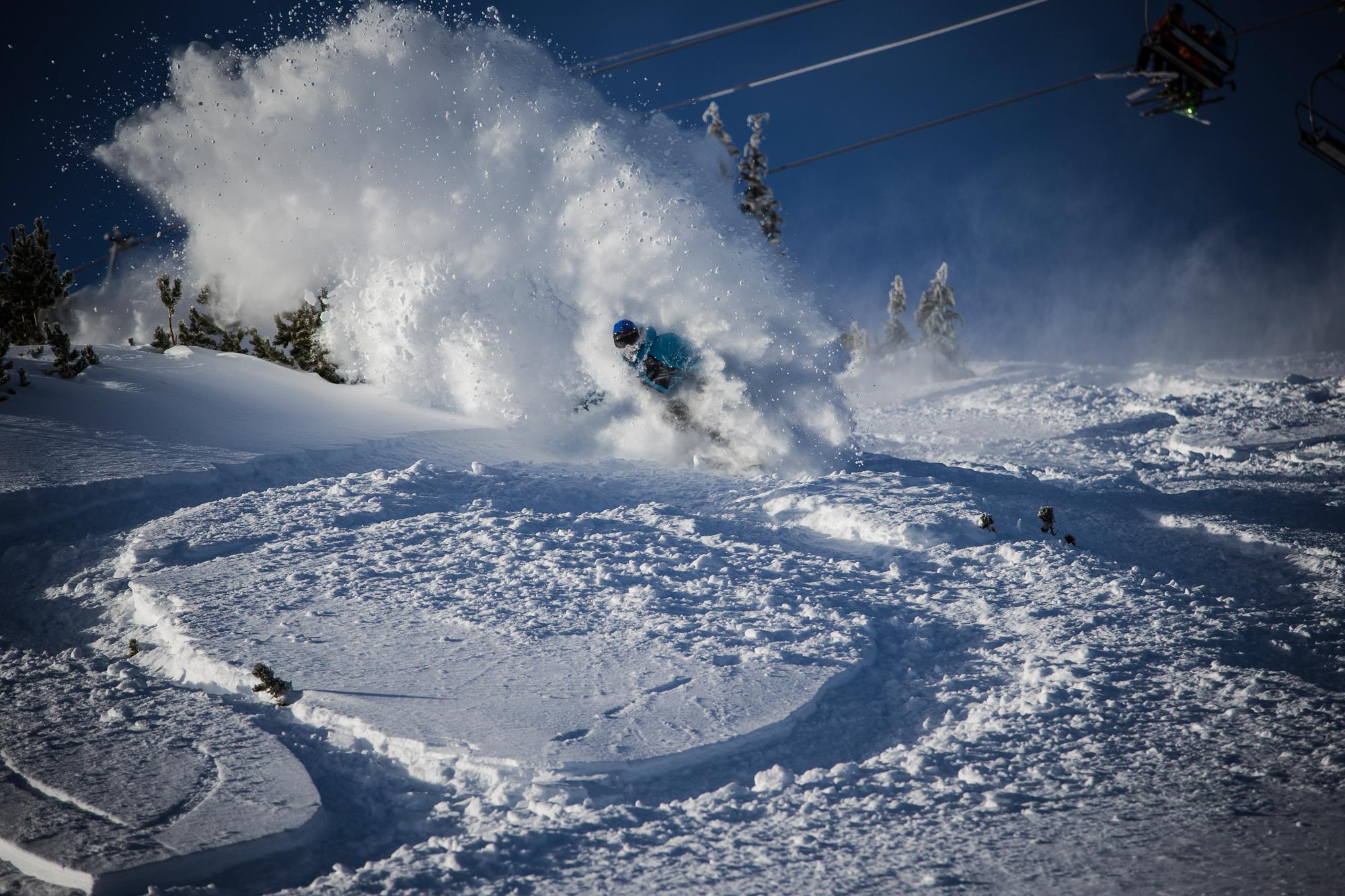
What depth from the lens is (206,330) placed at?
20500mm

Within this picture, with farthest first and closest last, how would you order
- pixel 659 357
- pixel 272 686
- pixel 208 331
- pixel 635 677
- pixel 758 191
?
pixel 758 191, pixel 208 331, pixel 659 357, pixel 635 677, pixel 272 686

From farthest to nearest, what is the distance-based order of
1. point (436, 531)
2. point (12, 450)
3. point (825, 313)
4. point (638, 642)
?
1. point (825, 313)
2. point (12, 450)
3. point (436, 531)
4. point (638, 642)

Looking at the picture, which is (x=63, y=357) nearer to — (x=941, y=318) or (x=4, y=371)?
(x=4, y=371)

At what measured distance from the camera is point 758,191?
30.1 m

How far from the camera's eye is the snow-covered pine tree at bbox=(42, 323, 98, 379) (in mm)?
10492

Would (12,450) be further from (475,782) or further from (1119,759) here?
(1119,759)

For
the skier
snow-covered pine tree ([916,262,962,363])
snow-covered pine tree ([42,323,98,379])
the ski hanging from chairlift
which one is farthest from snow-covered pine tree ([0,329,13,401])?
snow-covered pine tree ([916,262,962,363])

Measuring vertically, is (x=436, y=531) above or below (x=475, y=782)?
above

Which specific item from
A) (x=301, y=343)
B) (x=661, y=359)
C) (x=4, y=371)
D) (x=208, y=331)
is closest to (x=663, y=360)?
(x=661, y=359)

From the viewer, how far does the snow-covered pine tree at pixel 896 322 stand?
50438 millimetres

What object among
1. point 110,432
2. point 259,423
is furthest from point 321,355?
point 110,432

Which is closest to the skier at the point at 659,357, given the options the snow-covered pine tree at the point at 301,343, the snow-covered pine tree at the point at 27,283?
the snow-covered pine tree at the point at 301,343

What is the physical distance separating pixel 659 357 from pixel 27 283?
61.4ft

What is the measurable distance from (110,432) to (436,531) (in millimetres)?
5185
